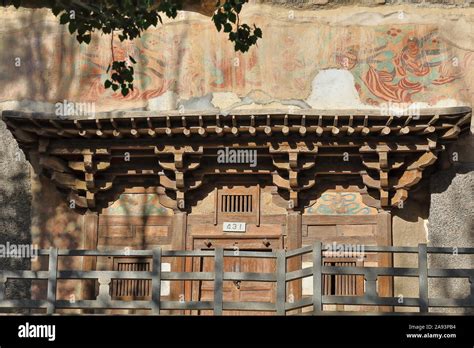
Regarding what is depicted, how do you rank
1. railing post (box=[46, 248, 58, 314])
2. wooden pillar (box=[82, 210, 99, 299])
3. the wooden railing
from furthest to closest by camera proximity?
1. wooden pillar (box=[82, 210, 99, 299])
2. railing post (box=[46, 248, 58, 314])
3. the wooden railing

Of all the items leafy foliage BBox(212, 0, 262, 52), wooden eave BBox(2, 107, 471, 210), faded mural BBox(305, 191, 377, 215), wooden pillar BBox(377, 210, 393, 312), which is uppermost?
leafy foliage BBox(212, 0, 262, 52)

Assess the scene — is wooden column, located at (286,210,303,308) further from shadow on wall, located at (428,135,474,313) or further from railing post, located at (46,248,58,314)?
railing post, located at (46,248,58,314)

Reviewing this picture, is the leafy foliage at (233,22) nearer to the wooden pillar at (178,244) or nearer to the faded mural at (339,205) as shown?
the faded mural at (339,205)

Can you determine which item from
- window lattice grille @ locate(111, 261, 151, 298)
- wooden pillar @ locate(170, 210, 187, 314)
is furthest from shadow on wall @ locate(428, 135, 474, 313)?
window lattice grille @ locate(111, 261, 151, 298)

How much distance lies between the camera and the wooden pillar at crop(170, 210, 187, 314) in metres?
16.9

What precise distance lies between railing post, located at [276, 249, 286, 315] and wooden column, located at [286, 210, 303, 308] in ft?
8.42

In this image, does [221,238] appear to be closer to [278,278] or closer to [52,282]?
[278,278]

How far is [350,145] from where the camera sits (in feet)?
55.1

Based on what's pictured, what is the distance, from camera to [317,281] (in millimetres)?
14016

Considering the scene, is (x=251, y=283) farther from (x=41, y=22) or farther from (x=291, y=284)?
(x=41, y=22)

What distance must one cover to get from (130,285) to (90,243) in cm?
89

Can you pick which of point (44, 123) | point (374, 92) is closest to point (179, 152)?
point (44, 123)

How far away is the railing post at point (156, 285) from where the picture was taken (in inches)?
561

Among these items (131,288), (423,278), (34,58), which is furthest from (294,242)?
(34,58)
